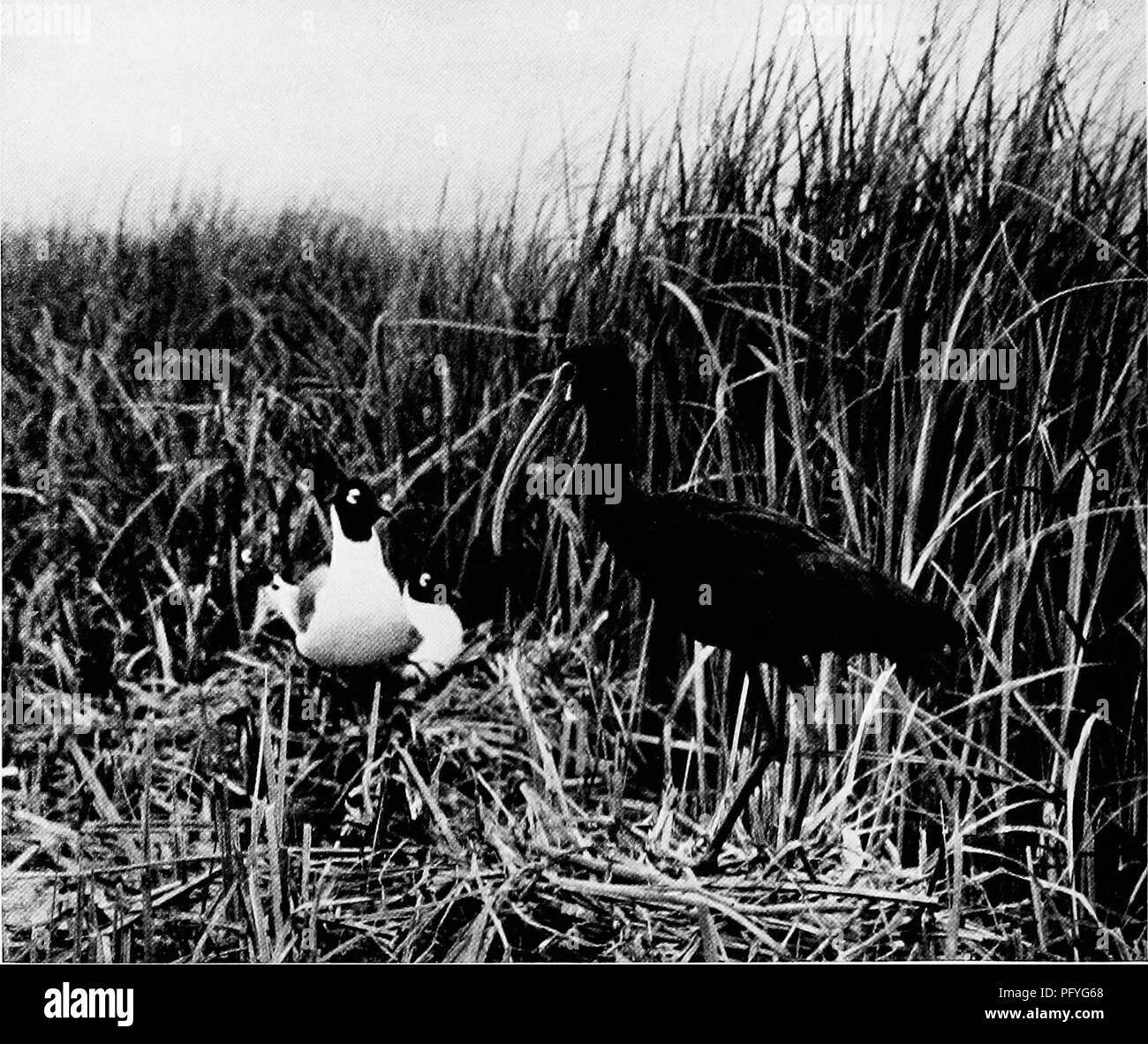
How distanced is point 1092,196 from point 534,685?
1465 mm

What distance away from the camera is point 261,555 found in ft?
10.7

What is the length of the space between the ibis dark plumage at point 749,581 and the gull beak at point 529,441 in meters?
0.02

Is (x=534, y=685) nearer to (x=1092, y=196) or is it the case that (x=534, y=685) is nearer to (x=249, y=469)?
(x=249, y=469)

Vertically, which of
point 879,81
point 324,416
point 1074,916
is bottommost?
point 1074,916

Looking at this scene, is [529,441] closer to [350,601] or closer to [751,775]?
[350,601]

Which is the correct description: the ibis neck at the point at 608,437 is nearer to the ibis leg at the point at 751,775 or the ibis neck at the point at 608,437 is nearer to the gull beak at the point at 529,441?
the gull beak at the point at 529,441

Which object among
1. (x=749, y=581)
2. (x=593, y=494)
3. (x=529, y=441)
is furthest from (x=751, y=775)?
(x=529, y=441)

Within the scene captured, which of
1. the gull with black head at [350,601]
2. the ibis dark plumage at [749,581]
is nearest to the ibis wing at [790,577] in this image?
the ibis dark plumage at [749,581]

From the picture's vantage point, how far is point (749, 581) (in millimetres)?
3119
